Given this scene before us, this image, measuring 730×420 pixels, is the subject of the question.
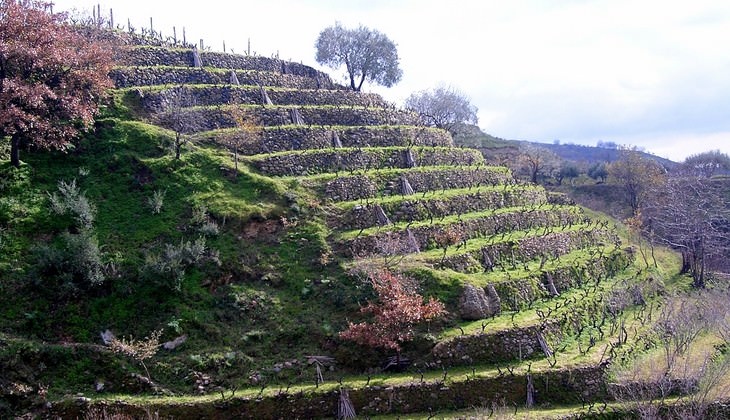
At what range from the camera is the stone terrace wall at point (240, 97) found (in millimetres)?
35281

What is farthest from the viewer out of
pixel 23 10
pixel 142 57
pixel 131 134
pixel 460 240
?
pixel 142 57

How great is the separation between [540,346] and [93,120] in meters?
28.7

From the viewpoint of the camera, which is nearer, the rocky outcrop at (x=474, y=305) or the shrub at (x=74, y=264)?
the shrub at (x=74, y=264)

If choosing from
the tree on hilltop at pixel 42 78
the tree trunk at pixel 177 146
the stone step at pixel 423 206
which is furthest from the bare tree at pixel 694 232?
the tree on hilltop at pixel 42 78

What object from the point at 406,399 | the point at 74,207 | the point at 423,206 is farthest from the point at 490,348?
the point at 74,207

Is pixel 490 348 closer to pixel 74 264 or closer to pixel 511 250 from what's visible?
pixel 511 250

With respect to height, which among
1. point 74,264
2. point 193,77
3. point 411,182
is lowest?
point 74,264

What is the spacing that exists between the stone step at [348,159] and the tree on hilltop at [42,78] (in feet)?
33.5

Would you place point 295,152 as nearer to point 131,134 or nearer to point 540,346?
point 131,134

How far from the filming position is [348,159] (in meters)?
34.6

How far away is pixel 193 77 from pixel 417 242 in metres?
23.8

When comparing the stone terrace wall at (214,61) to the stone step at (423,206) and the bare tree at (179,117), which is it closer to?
the bare tree at (179,117)

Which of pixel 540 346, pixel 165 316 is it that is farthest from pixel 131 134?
pixel 540 346

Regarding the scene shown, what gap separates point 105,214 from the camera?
26656mm
